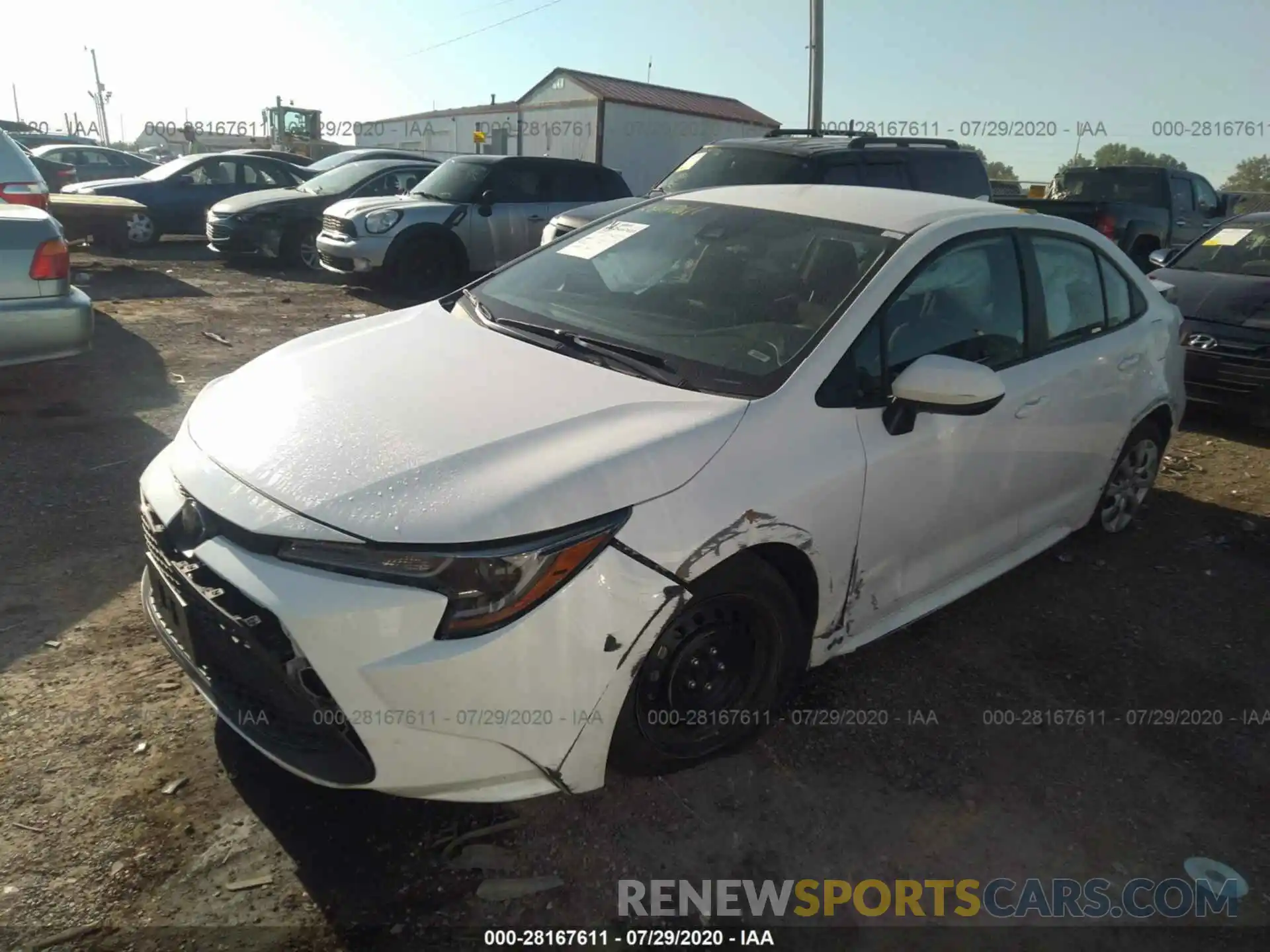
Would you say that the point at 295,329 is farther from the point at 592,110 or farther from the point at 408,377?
the point at 592,110

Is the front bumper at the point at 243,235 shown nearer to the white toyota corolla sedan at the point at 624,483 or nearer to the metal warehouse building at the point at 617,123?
the white toyota corolla sedan at the point at 624,483

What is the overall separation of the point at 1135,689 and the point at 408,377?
2.84 meters

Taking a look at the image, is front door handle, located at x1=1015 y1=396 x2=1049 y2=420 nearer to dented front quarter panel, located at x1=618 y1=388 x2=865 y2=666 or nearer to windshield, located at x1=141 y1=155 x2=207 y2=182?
dented front quarter panel, located at x1=618 y1=388 x2=865 y2=666

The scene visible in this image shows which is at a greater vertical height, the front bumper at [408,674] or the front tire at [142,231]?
the front tire at [142,231]

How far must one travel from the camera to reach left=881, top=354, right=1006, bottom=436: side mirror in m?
2.71

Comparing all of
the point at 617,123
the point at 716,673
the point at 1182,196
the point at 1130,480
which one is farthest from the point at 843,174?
the point at 617,123

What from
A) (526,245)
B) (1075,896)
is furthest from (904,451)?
(526,245)

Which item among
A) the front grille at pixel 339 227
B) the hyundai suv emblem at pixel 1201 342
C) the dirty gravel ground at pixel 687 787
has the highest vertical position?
the front grille at pixel 339 227

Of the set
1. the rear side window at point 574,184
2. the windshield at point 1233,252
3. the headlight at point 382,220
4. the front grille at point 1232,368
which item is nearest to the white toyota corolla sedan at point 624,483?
the front grille at point 1232,368

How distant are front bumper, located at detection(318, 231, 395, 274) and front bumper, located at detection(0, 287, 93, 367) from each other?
4268 millimetres

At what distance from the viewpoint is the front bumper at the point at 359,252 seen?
9.54 m

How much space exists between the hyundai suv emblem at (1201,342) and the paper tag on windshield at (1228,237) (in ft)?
4.90

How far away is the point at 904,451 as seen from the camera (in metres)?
2.88

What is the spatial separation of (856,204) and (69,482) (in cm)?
391
